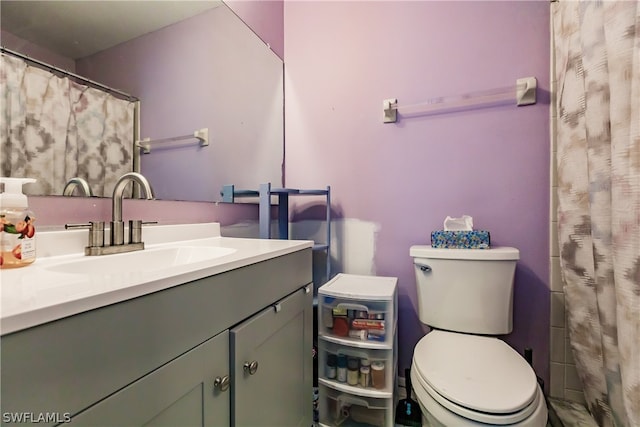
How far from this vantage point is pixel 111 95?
0.86 metres

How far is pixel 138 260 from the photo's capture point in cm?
80

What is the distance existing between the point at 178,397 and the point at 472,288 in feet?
3.55

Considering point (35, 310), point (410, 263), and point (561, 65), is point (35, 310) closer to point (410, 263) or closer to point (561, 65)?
point (410, 263)

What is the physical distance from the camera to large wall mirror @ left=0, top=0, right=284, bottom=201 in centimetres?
77

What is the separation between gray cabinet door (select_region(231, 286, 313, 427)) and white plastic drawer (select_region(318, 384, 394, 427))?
0.16 metres

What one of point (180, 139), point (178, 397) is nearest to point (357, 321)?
point (178, 397)

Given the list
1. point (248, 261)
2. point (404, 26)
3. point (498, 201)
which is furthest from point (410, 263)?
point (404, 26)

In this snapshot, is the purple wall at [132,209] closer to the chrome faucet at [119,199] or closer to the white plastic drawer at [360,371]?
the chrome faucet at [119,199]

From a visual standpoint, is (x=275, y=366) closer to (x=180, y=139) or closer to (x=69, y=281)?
(x=69, y=281)

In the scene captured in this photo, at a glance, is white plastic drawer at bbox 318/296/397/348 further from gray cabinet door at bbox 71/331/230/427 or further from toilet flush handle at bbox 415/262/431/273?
gray cabinet door at bbox 71/331/230/427

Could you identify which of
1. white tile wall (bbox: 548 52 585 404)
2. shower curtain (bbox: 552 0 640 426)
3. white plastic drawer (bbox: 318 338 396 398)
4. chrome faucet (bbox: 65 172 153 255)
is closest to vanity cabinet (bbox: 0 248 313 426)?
white plastic drawer (bbox: 318 338 396 398)

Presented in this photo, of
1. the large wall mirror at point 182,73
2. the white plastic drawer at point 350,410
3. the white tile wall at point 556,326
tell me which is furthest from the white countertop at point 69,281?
the white tile wall at point 556,326

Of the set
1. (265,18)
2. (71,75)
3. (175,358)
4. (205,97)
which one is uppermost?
(265,18)

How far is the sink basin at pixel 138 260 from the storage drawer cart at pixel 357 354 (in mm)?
520
